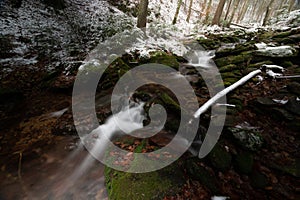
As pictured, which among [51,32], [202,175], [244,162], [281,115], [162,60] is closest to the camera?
[202,175]

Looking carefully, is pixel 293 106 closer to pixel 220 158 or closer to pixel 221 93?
pixel 221 93

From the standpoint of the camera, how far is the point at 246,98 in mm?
5344

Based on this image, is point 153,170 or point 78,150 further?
point 78,150

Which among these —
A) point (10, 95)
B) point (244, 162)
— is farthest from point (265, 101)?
point (10, 95)

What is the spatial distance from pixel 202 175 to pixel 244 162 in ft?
3.11

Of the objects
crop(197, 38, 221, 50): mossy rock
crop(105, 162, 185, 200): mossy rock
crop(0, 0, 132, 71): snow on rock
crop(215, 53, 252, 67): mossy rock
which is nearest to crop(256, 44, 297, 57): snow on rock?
crop(215, 53, 252, 67): mossy rock

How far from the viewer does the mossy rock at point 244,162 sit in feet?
11.0

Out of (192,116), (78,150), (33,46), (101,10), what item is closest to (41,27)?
(33,46)

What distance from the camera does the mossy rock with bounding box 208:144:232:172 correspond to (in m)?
3.39

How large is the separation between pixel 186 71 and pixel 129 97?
144 inches

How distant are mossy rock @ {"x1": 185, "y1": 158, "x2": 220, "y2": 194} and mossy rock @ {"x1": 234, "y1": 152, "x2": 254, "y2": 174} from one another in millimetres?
568

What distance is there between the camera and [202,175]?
125 inches

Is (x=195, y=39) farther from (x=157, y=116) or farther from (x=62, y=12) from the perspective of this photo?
(x=157, y=116)

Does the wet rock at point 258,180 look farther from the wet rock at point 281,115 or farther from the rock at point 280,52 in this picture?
the rock at point 280,52
